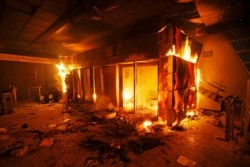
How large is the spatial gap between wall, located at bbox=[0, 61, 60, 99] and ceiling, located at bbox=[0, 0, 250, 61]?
333 cm

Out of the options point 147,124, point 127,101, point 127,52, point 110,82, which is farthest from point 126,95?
point 147,124

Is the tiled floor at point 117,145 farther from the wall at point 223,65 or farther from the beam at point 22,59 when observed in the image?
the beam at point 22,59

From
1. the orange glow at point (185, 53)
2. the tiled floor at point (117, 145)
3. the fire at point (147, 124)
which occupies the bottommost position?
the tiled floor at point (117, 145)

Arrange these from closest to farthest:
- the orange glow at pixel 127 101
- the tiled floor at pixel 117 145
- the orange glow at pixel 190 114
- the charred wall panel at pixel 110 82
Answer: the tiled floor at pixel 117 145, the orange glow at pixel 190 114, the orange glow at pixel 127 101, the charred wall panel at pixel 110 82

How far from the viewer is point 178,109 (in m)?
5.76

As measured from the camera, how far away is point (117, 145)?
4230 mm

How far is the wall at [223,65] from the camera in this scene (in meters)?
7.33

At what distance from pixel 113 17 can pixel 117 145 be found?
6.41 meters

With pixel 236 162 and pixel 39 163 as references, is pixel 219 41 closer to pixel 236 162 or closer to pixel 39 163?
pixel 236 162

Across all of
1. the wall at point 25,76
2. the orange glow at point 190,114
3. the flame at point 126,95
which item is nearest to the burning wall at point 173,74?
the orange glow at point 190,114

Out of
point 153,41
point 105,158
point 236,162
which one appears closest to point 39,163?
point 105,158

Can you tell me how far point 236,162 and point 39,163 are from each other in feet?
16.3

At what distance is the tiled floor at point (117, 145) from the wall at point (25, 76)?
8.64 meters

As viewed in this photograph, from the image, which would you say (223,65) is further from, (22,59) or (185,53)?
(22,59)
